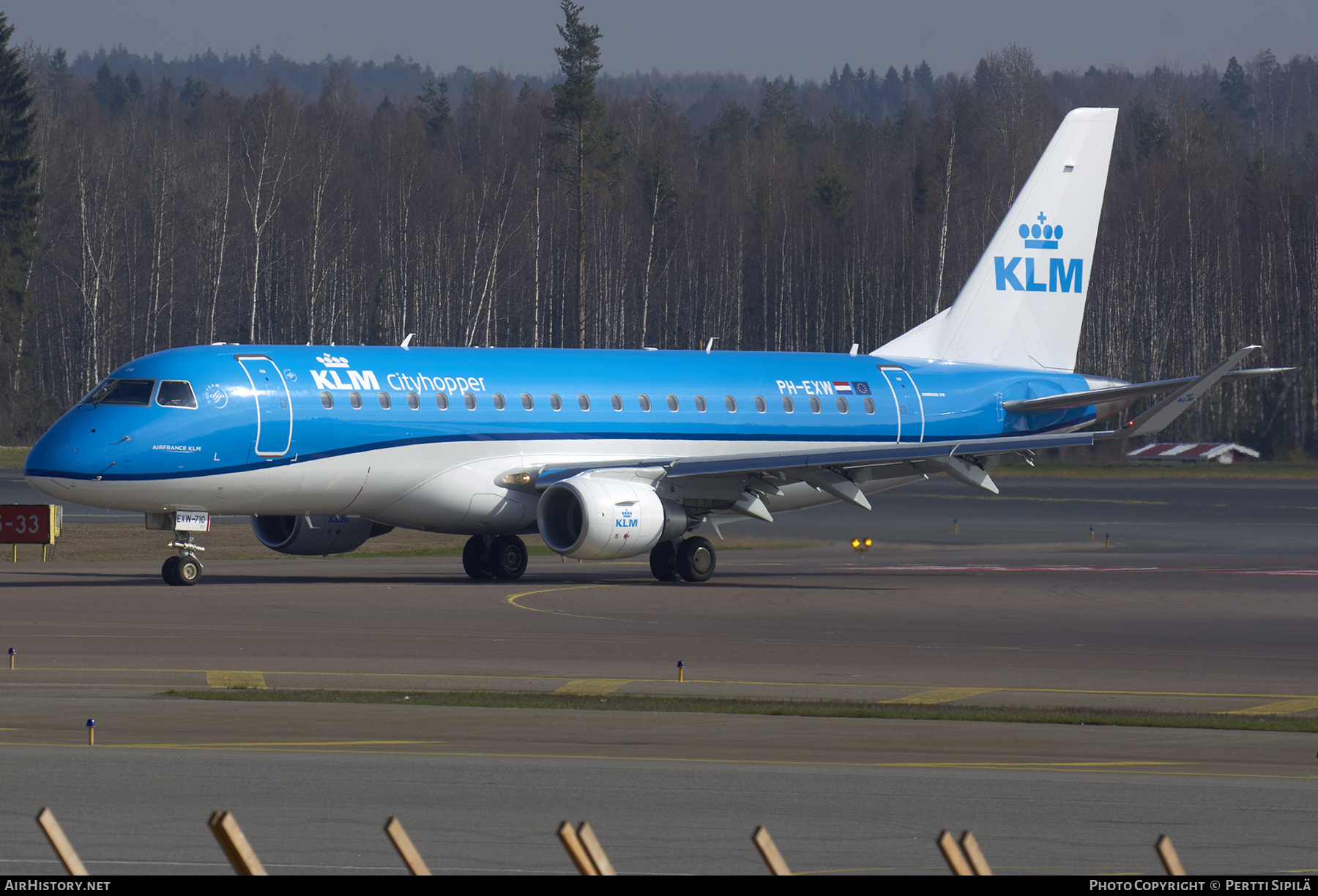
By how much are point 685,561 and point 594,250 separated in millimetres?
85759

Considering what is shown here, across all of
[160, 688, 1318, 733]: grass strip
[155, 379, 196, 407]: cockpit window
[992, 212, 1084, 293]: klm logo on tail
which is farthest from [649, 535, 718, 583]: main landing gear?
[160, 688, 1318, 733]: grass strip

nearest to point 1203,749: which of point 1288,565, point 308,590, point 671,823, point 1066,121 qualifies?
point 671,823

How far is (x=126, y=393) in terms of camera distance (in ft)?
99.0

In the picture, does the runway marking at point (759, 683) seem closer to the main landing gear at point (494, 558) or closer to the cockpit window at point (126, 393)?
the cockpit window at point (126, 393)

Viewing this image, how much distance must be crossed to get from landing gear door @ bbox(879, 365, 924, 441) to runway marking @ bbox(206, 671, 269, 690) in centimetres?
2148

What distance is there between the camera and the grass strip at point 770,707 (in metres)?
16.7

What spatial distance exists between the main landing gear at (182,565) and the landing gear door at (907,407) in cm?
1562

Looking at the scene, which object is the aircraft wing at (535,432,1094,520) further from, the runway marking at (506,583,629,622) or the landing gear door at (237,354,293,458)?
the landing gear door at (237,354,293,458)

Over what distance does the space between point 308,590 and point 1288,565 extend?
2150cm

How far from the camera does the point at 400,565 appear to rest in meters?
38.3

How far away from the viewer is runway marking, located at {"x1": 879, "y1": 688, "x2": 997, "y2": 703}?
59.4 ft

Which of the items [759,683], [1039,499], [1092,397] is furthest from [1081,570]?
[1039,499]

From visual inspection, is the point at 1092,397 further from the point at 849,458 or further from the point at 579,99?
the point at 579,99

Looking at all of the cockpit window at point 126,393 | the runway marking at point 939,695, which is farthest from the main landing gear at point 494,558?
the runway marking at point 939,695
